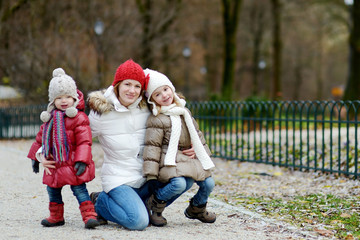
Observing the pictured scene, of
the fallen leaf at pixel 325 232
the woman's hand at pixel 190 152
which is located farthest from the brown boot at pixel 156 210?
the fallen leaf at pixel 325 232

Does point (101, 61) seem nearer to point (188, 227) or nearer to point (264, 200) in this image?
point (264, 200)

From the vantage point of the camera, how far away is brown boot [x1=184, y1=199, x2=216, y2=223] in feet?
15.7

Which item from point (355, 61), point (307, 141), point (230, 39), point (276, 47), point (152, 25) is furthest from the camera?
point (276, 47)

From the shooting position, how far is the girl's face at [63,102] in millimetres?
4484

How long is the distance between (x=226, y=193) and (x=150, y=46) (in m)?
13.2

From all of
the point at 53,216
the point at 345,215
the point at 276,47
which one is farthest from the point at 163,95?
the point at 276,47

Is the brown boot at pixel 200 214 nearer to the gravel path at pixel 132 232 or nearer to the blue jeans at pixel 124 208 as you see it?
the gravel path at pixel 132 232

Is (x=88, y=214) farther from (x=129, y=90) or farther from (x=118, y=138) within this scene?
(x=129, y=90)

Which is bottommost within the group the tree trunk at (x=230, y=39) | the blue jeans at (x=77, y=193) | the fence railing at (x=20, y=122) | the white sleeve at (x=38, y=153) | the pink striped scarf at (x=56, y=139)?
the fence railing at (x=20, y=122)

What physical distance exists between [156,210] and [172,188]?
0.35 metres

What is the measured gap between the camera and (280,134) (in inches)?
362

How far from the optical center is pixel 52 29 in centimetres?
1717

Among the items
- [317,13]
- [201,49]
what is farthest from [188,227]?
[201,49]

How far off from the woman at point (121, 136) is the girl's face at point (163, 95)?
0.47ft
